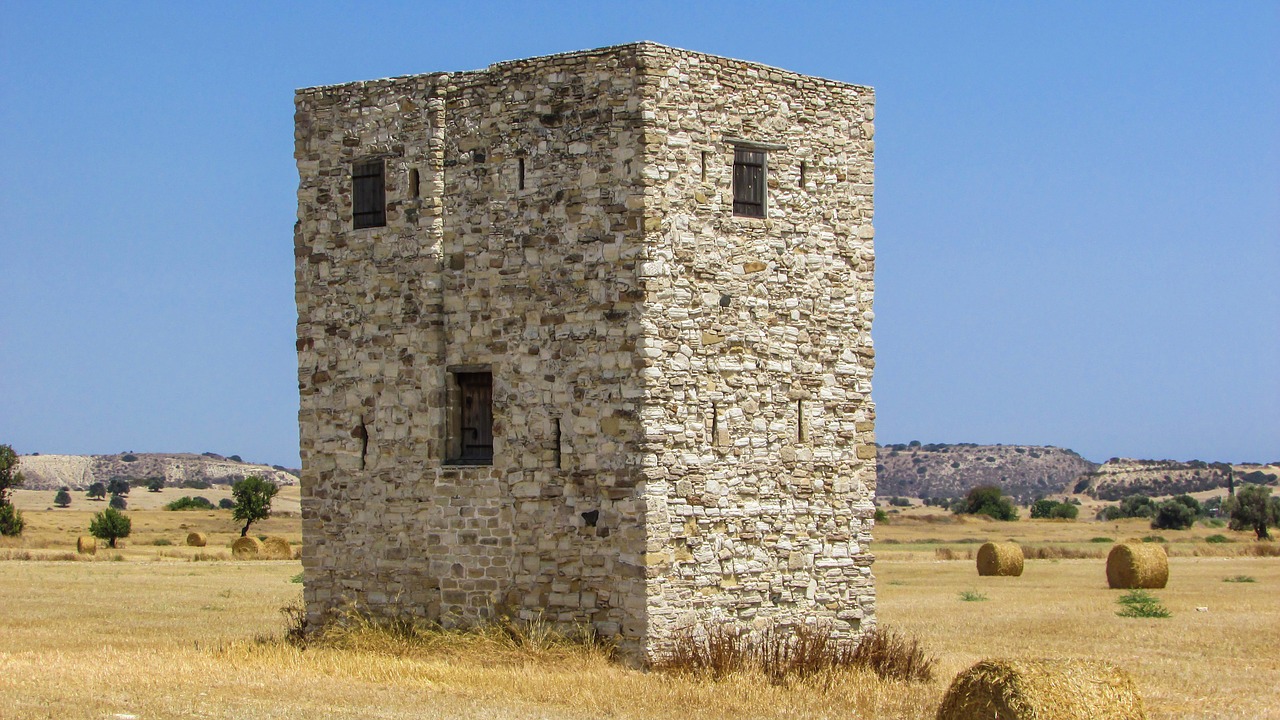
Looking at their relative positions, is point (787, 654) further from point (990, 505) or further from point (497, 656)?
point (990, 505)

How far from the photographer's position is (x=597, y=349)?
17500 millimetres

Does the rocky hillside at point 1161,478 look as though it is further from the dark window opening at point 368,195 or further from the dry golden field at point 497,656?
the dark window opening at point 368,195

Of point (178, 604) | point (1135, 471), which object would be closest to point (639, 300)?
point (178, 604)

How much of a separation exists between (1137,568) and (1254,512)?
43957 mm

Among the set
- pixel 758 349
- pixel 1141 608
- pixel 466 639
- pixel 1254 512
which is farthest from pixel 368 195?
pixel 1254 512

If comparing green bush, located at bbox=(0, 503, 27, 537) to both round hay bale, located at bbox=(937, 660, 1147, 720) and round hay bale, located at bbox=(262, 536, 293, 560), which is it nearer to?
round hay bale, located at bbox=(262, 536, 293, 560)

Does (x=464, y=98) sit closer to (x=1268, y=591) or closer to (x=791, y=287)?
(x=791, y=287)

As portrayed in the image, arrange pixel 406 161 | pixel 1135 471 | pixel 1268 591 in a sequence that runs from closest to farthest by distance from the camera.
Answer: pixel 406 161 < pixel 1268 591 < pixel 1135 471

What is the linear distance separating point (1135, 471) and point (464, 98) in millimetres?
168833

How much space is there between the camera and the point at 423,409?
61.4ft

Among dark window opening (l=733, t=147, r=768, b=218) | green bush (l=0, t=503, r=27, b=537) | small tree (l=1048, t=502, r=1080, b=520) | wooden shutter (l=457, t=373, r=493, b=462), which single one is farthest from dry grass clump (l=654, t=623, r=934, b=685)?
small tree (l=1048, t=502, r=1080, b=520)

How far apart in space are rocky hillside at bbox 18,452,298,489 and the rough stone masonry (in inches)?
6643

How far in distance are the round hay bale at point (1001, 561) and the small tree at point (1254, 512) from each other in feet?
125

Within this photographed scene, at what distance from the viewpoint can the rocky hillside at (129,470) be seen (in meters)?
186
